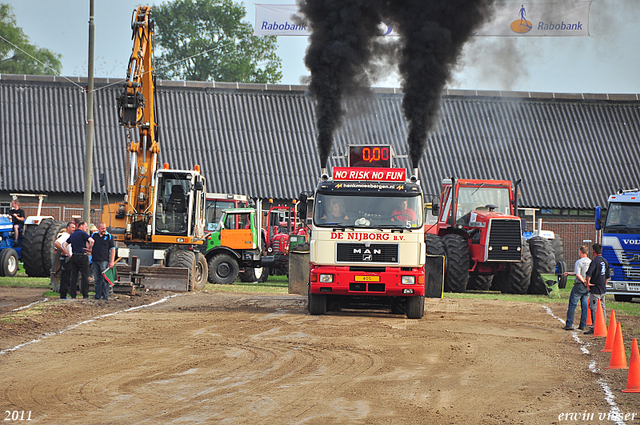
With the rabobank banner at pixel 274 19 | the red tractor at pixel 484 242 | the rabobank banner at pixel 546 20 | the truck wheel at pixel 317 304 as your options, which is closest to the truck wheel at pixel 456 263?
the red tractor at pixel 484 242

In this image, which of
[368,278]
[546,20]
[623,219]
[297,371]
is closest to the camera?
[297,371]

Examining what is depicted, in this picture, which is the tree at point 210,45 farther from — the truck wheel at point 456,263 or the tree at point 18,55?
the truck wheel at point 456,263

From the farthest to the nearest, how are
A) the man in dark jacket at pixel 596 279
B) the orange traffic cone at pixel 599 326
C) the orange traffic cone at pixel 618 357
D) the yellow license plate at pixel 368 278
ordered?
the yellow license plate at pixel 368 278 < the man in dark jacket at pixel 596 279 < the orange traffic cone at pixel 599 326 < the orange traffic cone at pixel 618 357

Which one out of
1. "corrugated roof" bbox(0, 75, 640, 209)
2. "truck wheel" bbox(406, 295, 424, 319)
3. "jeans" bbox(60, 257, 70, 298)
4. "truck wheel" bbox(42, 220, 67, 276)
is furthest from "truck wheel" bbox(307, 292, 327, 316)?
"corrugated roof" bbox(0, 75, 640, 209)

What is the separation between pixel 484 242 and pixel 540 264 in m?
2.31

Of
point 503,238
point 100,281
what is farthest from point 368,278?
point 503,238

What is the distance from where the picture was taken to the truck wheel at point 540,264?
2317 centimetres

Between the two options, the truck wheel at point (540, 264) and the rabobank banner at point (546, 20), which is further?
the rabobank banner at point (546, 20)

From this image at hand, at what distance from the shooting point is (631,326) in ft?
51.2

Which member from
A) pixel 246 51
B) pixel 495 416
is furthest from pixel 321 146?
pixel 246 51

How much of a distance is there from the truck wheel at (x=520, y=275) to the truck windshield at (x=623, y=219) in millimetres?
2317

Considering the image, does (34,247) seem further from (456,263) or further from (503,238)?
(503,238)

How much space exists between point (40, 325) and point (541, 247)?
15.3m

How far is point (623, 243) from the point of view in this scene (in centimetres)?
2164
